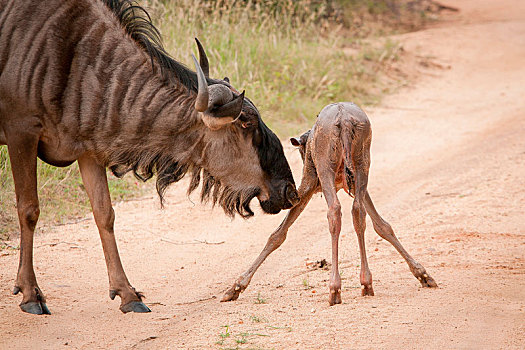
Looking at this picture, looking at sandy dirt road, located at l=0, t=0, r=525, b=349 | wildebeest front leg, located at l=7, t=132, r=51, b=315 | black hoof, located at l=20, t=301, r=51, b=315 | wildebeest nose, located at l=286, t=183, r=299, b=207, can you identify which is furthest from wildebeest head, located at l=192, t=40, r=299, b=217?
black hoof, located at l=20, t=301, r=51, b=315

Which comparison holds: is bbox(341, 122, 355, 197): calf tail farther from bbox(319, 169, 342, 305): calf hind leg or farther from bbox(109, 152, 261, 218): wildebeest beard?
bbox(109, 152, 261, 218): wildebeest beard

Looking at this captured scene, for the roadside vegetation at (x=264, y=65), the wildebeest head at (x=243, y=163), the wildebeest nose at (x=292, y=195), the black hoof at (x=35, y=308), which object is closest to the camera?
the black hoof at (x=35, y=308)

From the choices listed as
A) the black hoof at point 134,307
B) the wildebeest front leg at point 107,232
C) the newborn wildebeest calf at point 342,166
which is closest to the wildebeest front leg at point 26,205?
the wildebeest front leg at point 107,232

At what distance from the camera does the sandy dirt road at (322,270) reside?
13.8 ft

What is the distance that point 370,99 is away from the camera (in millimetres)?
12445

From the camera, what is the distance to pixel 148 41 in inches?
202

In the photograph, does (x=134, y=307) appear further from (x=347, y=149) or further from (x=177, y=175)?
(x=347, y=149)

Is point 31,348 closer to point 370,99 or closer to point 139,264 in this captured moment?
point 139,264

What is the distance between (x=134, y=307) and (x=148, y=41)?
192 centimetres

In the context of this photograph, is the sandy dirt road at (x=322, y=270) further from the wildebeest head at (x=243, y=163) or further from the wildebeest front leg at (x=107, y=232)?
the wildebeest head at (x=243, y=163)

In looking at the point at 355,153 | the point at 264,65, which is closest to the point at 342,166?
the point at 355,153

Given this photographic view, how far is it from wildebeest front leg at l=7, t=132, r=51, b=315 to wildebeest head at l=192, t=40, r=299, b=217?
1.21 metres

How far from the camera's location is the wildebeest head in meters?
5.03

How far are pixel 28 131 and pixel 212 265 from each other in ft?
6.55
